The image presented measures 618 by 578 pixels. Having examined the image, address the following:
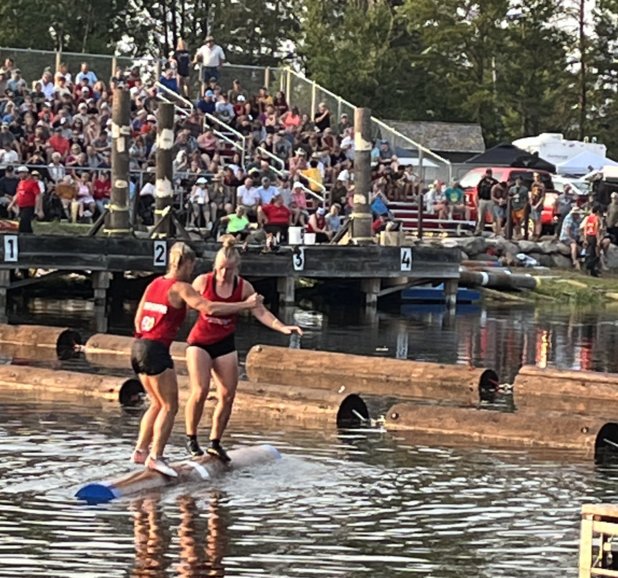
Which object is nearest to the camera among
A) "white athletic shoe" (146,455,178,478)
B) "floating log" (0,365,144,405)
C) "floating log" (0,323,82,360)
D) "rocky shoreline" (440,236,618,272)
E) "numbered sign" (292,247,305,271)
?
"white athletic shoe" (146,455,178,478)

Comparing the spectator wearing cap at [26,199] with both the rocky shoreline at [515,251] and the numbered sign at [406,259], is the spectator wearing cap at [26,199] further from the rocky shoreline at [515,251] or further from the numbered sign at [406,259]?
the rocky shoreline at [515,251]

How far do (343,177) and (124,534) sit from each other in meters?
27.5

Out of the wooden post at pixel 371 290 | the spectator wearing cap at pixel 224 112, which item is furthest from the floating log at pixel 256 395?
the spectator wearing cap at pixel 224 112

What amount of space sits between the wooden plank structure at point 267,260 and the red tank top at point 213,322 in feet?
57.0

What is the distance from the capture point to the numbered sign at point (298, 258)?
111 ft

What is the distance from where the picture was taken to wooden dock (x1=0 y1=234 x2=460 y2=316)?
31453mm

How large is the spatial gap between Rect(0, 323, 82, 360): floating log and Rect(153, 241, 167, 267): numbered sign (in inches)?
308

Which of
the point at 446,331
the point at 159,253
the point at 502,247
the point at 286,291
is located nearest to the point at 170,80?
the point at 502,247

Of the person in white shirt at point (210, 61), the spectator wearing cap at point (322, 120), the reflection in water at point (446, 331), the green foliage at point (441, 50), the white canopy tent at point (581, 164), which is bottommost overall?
the reflection in water at point (446, 331)

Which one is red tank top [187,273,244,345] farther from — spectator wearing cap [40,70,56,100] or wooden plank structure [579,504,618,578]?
spectator wearing cap [40,70,56,100]

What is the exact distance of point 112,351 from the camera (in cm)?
2323

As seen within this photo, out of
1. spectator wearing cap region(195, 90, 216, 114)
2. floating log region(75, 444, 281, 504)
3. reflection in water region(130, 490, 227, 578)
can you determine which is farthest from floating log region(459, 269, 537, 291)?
reflection in water region(130, 490, 227, 578)

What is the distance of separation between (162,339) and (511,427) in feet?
14.0

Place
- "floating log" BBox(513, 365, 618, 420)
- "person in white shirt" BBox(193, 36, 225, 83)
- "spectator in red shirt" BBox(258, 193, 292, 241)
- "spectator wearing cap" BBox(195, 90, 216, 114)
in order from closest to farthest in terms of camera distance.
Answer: "floating log" BBox(513, 365, 618, 420), "spectator in red shirt" BBox(258, 193, 292, 241), "spectator wearing cap" BBox(195, 90, 216, 114), "person in white shirt" BBox(193, 36, 225, 83)
